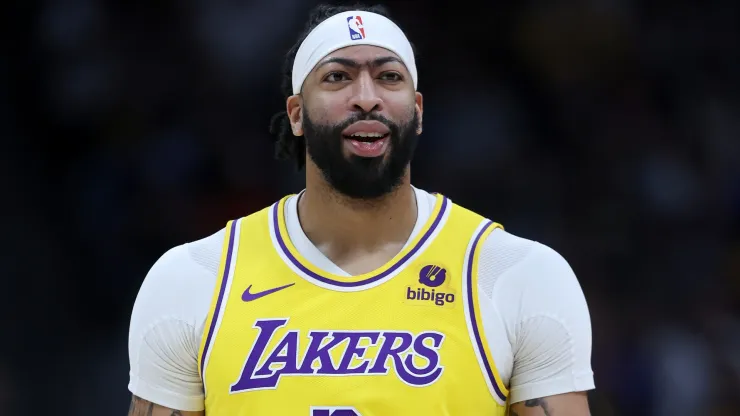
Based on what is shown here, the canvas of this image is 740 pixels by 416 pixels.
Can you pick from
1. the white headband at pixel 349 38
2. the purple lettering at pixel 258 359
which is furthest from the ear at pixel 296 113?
the purple lettering at pixel 258 359

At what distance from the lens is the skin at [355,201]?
3668mm

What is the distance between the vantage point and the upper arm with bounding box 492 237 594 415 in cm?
351

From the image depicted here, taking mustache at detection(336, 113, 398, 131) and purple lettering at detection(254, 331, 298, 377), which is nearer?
purple lettering at detection(254, 331, 298, 377)

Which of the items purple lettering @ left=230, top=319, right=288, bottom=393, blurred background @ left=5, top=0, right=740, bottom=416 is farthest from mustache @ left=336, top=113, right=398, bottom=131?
blurred background @ left=5, top=0, right=740, bottom=416

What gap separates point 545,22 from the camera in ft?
24.5

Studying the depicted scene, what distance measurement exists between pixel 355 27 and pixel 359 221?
655 mm

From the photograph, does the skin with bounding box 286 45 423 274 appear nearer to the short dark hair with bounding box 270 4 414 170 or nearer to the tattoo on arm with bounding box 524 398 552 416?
the short dark hair with bounding box 270 4 414 170

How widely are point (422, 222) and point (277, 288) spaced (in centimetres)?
54

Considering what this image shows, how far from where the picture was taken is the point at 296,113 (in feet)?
13.1

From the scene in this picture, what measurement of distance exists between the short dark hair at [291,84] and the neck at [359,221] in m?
0.38

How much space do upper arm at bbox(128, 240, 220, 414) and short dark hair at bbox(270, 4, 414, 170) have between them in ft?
2.25
